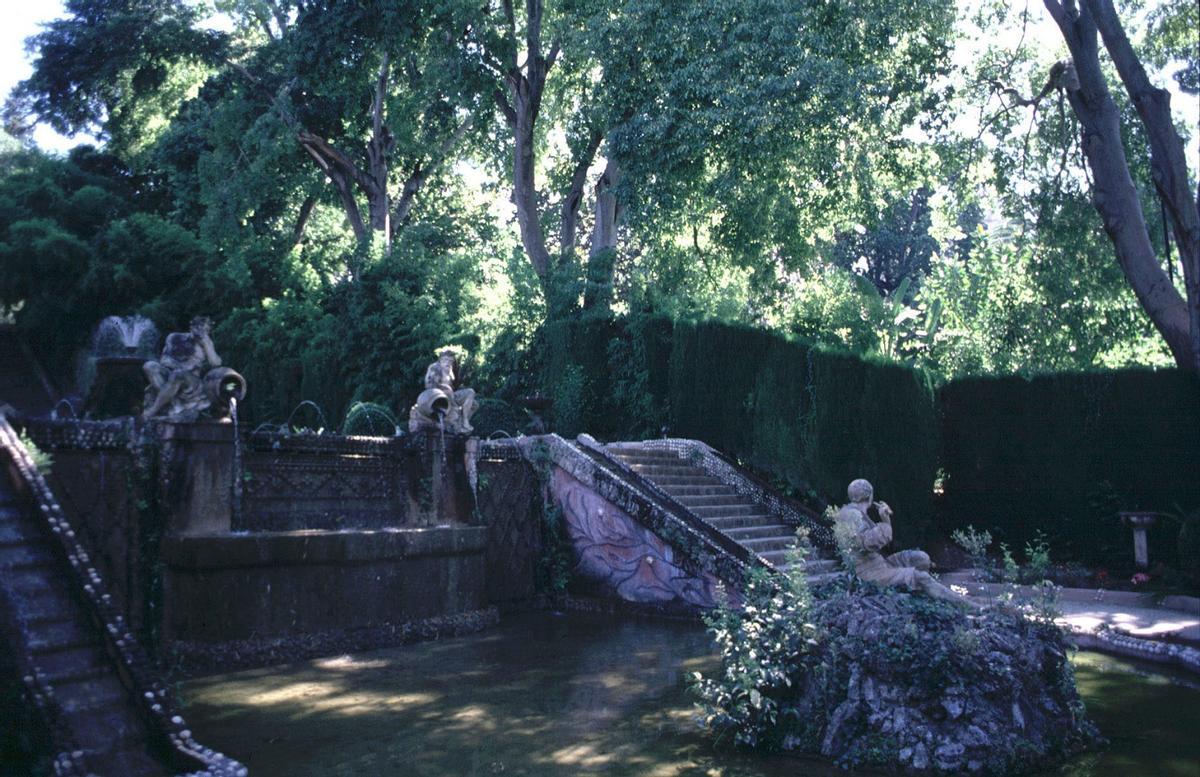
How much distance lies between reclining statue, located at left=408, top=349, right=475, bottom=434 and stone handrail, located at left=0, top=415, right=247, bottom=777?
19.6 feet

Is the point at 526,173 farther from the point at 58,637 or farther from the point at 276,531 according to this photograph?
the point at 58,637

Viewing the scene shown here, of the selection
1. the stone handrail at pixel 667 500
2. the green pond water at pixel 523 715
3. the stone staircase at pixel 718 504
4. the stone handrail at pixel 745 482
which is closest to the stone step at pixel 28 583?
the green pond water at pixel 523 715

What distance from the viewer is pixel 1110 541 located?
630 inches

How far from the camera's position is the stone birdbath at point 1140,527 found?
14922 millimetres

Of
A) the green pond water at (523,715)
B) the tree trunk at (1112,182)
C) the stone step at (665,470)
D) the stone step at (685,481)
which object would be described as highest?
the tree trunk at (1112,182)

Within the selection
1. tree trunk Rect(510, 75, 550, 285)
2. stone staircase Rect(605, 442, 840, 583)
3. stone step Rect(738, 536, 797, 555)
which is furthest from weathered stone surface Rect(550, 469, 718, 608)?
tree trunk Rect(510, 75, 550, 285)

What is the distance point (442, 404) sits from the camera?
1282cm

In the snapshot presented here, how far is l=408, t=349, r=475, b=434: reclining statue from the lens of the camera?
42.0ft

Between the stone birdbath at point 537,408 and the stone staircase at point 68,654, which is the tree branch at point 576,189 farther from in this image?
the stone staircase at point 68,654

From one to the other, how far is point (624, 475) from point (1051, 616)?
8.32m

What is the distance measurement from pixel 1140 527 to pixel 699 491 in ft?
21.5

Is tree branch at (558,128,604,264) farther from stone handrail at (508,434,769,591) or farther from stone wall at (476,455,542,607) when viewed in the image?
stone wall at (476,455,542,607)

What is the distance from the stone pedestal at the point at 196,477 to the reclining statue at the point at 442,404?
298 centimetres

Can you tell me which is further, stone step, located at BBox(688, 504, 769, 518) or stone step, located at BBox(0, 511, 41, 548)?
stone step, located at BBox(688, 504, 769, 518)
